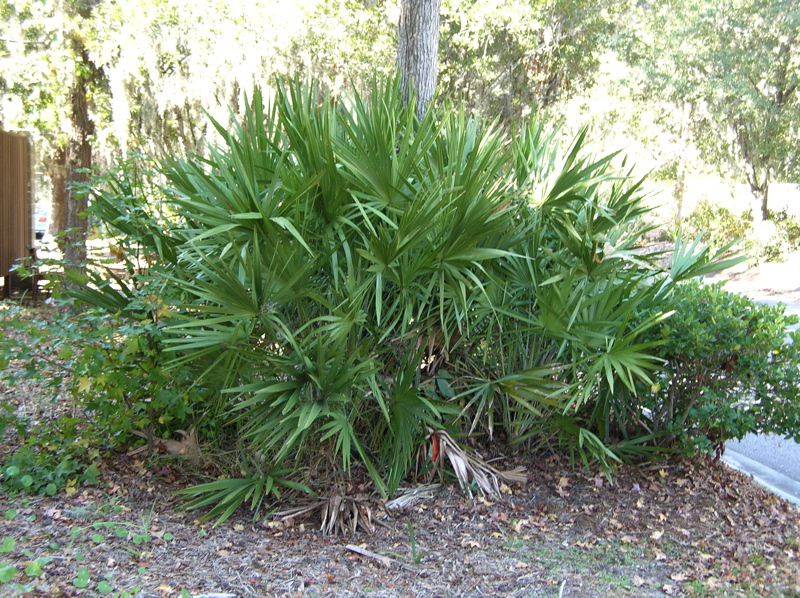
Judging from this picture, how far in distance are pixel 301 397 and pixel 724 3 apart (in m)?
20.0

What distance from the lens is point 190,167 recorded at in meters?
4.50

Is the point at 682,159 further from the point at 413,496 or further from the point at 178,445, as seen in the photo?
the point at 178,445

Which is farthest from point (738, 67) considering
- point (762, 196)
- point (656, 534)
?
point (656, 534)

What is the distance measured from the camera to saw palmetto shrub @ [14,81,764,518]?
3936 mm

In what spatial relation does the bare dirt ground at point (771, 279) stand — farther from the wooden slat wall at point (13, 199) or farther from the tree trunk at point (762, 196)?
the wooden slat wall at point (13, 199)

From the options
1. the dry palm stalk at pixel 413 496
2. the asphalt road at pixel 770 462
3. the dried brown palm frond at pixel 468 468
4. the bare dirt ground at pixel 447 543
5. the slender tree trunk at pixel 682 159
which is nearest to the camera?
the bare dirt ground at pixel 447 543

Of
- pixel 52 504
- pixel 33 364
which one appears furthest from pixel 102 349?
pixel 52 504

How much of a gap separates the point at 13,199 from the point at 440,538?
10.1 meters

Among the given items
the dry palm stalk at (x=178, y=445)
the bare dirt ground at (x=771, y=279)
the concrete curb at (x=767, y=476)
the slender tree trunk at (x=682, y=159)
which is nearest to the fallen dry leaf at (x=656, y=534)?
the concrete curb at (x=767, y=476)

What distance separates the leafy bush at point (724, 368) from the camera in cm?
445

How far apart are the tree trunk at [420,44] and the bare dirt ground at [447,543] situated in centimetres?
350

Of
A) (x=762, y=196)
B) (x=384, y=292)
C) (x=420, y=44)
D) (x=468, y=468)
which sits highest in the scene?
(x=762, y=196)

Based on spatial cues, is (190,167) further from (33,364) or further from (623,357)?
(623,357)

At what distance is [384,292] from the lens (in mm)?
4402
